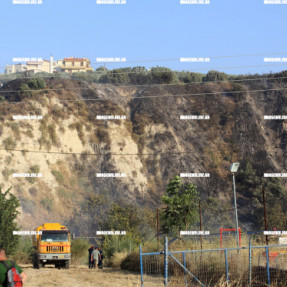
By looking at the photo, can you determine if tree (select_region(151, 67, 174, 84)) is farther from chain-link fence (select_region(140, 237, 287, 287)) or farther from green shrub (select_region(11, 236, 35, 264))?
chain-link fence (select_region(140, 237, 287, 287))

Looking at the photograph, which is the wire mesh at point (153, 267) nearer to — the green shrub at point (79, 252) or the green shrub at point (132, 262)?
the green shrub at point (132, 262)

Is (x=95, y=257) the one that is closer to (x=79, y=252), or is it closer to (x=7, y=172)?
(x=79, y=252)

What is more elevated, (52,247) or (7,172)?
(7,172)

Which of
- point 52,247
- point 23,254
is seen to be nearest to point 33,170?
point 23,254

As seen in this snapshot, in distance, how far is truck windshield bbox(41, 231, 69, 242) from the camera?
28781 millimetres

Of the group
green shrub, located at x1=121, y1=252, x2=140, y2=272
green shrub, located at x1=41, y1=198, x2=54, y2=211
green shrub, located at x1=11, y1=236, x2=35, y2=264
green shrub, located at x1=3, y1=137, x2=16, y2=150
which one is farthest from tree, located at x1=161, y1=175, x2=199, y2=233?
green shrub, located at x1=3, y1=137, x2=16, y2=150

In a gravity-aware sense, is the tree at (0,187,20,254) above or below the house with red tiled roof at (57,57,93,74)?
below

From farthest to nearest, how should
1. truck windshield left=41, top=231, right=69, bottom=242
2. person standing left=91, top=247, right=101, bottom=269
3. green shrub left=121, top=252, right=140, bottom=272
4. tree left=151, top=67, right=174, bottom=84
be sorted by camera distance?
tree left=151, top=67, right=174, bottom=84, person standing left=91, top=247, right=101, bottom=269, truck windshield left=41, top=231, right=69, bottom=242, green shrub left=121, top=252, right=140, bottom=272

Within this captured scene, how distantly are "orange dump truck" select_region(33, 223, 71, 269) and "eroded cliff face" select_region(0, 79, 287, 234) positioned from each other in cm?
2108

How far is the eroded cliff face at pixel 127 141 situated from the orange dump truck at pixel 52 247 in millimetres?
21081

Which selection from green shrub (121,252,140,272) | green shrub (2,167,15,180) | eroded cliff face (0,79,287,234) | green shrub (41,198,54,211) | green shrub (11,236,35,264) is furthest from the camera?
eroded cliff face (0,79,287,234)

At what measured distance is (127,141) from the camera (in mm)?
63688

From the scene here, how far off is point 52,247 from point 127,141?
117 feet

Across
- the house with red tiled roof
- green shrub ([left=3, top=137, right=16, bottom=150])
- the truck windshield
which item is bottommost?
the truck windshield
